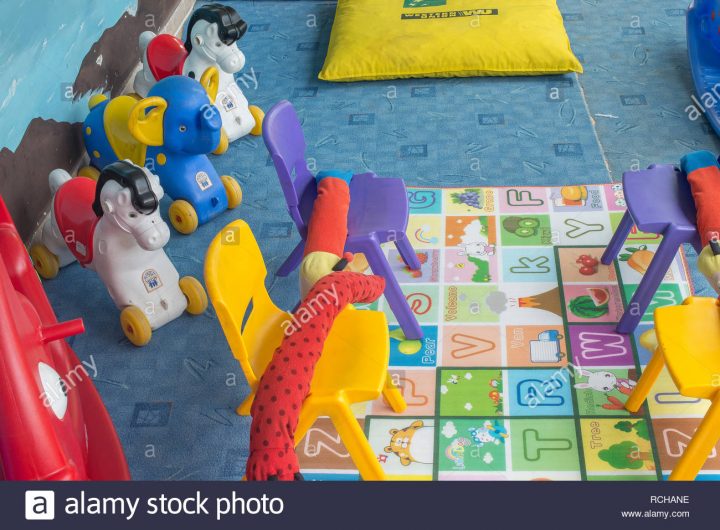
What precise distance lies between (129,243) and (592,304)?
4.50 ft

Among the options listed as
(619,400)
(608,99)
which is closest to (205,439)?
(619,400)

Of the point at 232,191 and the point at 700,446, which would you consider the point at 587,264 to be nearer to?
the point at 700,446

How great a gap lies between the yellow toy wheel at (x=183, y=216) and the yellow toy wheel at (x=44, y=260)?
16.2 inches

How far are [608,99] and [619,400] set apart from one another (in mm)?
1634

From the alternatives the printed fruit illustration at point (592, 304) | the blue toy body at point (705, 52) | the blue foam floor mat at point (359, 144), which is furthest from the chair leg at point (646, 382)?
the blue toy body at point (705, 52)

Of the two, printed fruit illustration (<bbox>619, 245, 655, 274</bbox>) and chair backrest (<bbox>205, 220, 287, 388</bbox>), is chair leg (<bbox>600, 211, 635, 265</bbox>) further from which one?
chair backrest (<bbox>205, 220, 287, 388</bbox>)

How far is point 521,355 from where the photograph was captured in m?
2.38

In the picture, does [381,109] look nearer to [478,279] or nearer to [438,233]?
[438,233]

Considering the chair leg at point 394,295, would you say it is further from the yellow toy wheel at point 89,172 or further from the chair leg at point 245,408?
the yellow toy wheel at point 89,172

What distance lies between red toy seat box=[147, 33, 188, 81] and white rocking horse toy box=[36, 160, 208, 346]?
2.42 feet

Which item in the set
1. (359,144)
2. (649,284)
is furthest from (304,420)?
(359,144)

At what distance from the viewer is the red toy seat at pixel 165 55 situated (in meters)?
3.16

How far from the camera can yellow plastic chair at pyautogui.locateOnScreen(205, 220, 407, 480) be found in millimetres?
1850

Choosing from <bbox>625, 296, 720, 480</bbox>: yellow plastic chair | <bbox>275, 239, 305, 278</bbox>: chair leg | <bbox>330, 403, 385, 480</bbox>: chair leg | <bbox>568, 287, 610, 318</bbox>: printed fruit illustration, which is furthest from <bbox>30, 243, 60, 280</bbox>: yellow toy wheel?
<bbox>625, 296, 720, 480</bbox>: yellow plastic chair
